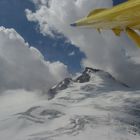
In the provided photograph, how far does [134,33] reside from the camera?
32.3ft

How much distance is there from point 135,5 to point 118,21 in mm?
1255

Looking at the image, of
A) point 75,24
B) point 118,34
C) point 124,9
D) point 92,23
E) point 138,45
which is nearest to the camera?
point 124,9

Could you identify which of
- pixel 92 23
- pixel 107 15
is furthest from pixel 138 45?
pixel 92 23

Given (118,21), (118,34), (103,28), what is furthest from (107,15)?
(118,34)

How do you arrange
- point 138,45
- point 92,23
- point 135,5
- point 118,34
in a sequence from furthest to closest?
point 118,34 < point 92,23 < point 138,45 < point 135,5

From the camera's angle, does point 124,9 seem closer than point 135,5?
No

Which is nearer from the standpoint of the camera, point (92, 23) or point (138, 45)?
point (138, 45)

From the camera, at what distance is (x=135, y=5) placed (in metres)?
8.02

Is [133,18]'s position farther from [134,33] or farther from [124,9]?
[134,33]

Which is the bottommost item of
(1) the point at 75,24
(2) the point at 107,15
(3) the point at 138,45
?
(3) the point at 138,45

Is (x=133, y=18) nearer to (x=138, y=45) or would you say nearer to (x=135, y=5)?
(x=135, y=5)

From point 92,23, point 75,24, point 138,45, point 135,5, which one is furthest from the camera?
point 75,24

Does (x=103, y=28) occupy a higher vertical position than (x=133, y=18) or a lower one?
higher

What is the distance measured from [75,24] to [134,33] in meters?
2.95
